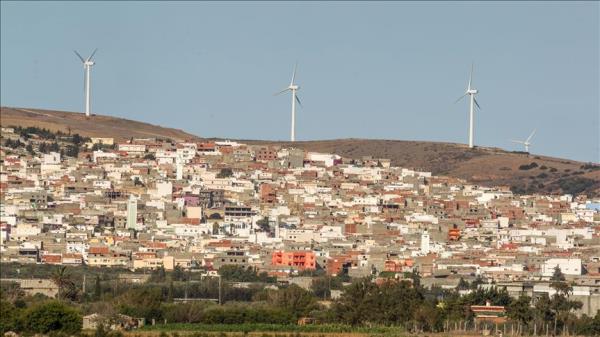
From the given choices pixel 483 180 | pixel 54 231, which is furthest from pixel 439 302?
pixel 483 180

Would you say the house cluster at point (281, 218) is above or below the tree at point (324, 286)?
above

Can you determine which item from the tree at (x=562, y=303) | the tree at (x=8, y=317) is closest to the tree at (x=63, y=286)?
the tree at (x=8, y=317)

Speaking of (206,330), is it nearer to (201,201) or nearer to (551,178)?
(201,201)

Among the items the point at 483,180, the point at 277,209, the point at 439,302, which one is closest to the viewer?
the point at 439,302

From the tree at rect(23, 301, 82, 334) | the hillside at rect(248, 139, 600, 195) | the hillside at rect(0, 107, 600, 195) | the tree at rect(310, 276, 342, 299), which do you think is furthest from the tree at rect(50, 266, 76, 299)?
the hillside at rect(0, 107, 600, 195)

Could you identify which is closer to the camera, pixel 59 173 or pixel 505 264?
pixel 505 264

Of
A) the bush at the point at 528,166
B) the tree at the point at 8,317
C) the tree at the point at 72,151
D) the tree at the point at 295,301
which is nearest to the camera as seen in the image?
the tree at the point at 8,317

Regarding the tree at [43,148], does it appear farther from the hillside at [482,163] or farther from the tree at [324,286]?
the tree at [324,286]
